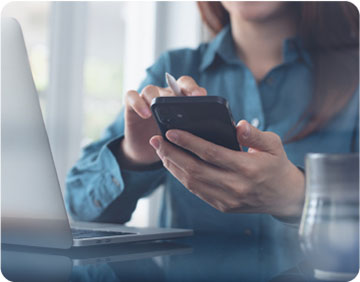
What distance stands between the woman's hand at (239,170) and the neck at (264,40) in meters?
0.50

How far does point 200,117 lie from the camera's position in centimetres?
52

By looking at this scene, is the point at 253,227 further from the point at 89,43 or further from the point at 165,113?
the point at 89,43

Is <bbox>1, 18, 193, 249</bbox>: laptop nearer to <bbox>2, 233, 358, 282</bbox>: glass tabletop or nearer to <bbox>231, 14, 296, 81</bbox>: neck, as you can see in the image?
<bbox>2, 233, 358, 282</bbox>: glass tabletop

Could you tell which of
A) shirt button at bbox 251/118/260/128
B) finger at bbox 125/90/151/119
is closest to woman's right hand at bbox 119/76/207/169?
finger at bbox 125/90/151/119

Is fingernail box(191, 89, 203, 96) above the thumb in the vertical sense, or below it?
above

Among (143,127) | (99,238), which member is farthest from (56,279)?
(143,127)

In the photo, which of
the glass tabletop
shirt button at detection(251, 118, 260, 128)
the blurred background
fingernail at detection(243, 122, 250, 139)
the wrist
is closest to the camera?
the glass tabletop

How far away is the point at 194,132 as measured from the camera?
0.54 meters

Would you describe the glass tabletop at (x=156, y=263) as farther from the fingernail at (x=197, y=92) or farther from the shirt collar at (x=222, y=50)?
the shirt collar at (x=222, y=50)

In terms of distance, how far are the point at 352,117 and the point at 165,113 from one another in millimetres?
659

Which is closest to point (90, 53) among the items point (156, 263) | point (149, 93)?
point (149, 93)

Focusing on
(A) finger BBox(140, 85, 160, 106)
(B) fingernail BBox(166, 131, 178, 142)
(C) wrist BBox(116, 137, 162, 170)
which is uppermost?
(A) finger BBox(140, 85, 160, 106)

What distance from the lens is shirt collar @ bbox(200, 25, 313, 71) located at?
3.51 feet

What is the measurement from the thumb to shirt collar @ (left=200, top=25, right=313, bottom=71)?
1.82 ft
